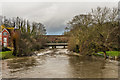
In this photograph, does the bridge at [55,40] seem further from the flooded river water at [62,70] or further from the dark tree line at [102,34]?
the flooded river water at [62,70]

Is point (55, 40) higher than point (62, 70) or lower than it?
higher

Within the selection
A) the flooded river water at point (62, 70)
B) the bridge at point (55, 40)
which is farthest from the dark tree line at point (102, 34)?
the bridge at point (55, 40)

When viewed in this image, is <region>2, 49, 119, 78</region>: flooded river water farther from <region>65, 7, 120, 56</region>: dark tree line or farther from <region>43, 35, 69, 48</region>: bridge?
<region>43, 35, 69, 48</region>: bridge

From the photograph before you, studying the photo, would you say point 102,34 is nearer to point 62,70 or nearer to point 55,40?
point 62,70

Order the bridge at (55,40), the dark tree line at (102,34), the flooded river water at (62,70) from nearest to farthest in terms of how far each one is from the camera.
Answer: the flooded river water at (62,70) < the dark tree line at (102,34) < the bridge at (55,40)

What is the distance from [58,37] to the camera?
84875mm

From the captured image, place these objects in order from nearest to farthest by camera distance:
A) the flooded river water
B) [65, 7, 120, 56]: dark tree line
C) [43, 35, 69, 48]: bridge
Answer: the flooded river water → [65, 7, 120, 56]: dark tree line → [43, 35, 69, 48]: bridge

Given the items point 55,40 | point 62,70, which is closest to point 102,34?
point 62,70

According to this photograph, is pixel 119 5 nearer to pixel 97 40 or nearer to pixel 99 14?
pixel 99 14

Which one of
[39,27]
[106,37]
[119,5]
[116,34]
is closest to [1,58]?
[106,37]

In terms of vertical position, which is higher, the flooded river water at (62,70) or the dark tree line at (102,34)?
the dark tree line at (102,34)

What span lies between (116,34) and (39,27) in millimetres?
57472

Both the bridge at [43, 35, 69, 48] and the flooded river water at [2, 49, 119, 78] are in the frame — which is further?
the bridge at [43, 35, 69, 48]

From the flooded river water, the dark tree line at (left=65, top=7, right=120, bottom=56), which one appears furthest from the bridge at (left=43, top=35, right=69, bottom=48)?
the flooded river water
